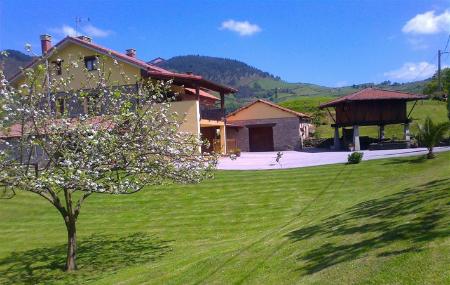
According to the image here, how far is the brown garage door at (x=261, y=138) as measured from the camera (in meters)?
48.2

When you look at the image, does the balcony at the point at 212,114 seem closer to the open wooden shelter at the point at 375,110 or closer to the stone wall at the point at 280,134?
the stone wall at the point at 280,134

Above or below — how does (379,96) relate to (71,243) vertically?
above

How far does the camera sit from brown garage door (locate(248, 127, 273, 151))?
158ft

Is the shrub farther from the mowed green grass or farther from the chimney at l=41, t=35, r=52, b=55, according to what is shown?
the chimney at l=41, t=35, r=52, b=55

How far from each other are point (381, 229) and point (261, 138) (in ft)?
132

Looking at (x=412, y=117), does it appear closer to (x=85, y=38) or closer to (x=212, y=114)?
(x=212, y=114)

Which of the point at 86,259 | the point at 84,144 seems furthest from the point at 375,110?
the point at 84,144

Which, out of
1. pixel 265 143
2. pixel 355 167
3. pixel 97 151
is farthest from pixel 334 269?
pixel 265 143

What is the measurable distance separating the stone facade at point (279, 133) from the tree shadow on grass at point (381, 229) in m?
34.8

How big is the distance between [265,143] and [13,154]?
38735mm

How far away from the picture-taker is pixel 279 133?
156 feet

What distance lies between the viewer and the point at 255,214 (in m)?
16.8

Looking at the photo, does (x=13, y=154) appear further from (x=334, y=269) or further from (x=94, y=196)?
(x=94, y=196)

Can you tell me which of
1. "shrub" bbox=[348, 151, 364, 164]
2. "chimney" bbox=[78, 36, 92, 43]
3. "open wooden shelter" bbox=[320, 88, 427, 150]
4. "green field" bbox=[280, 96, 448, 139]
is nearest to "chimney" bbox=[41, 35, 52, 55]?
"chimney" bbox=[78, 36, 92, 43]
